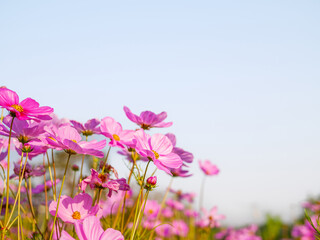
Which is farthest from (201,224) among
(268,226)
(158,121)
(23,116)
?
(268,226)

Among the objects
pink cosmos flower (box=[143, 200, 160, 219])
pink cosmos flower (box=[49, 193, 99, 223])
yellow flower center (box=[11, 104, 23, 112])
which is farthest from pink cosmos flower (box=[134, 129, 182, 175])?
pink cosmos flower (box=[143, 200, 160, 219])

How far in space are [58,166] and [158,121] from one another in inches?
84.2

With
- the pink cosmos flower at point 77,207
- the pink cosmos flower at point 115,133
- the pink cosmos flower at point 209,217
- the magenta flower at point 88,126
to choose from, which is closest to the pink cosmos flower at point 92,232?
the pink cosmos flower at point 77,207

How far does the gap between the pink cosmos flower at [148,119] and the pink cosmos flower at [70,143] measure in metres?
0.25

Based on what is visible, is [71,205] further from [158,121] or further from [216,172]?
[216,172]

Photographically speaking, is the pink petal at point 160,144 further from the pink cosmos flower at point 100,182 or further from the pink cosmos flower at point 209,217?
the pink cosmos flower at point 209,217

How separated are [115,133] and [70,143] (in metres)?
0.20

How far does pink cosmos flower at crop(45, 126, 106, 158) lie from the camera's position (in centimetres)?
90

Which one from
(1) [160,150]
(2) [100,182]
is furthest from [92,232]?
(1) [160,150]

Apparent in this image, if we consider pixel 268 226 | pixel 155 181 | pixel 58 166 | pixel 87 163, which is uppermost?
pixel 155 181

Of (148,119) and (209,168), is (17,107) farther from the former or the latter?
(209,168)

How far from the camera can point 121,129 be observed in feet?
3.55

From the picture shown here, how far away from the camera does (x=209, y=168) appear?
248cm

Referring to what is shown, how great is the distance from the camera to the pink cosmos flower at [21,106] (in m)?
0.92
